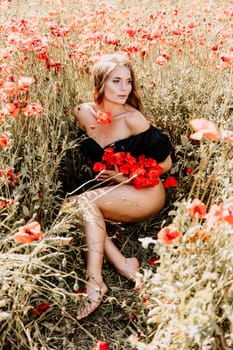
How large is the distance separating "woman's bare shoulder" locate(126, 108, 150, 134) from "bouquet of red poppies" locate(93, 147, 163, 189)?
6.1 inches

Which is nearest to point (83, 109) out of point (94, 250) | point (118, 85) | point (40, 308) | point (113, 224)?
point (118, 85)

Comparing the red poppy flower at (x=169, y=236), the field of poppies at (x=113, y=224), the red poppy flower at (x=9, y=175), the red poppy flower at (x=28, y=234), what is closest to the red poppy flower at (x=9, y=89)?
the field of poppies at (x=113, y=224)

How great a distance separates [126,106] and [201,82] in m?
0.69

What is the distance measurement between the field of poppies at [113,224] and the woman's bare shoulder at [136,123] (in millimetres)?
260

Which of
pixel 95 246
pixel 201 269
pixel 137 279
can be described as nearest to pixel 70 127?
pixel 95 246

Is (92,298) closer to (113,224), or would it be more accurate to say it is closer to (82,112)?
(113,224)

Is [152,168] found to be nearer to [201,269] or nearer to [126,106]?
[126,106]

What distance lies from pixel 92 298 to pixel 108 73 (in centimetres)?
119

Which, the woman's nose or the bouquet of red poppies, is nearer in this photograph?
the bouquet of red poppies

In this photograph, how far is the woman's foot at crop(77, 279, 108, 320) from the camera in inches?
87.3

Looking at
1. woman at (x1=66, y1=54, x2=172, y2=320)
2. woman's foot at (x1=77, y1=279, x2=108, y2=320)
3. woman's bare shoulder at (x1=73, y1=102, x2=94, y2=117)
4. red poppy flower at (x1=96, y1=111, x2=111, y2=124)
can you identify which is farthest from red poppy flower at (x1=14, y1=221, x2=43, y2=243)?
woman's bare shoulder at (x1=73, y1=102, x2=94, y2=117)

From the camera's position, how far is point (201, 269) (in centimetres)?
177

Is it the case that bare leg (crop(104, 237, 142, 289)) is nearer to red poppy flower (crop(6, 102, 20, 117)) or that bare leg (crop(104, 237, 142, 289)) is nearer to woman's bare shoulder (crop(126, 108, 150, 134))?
woman's bare shoulder (crop(126, 108, 150, 134))

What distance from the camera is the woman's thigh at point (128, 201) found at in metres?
2.58
